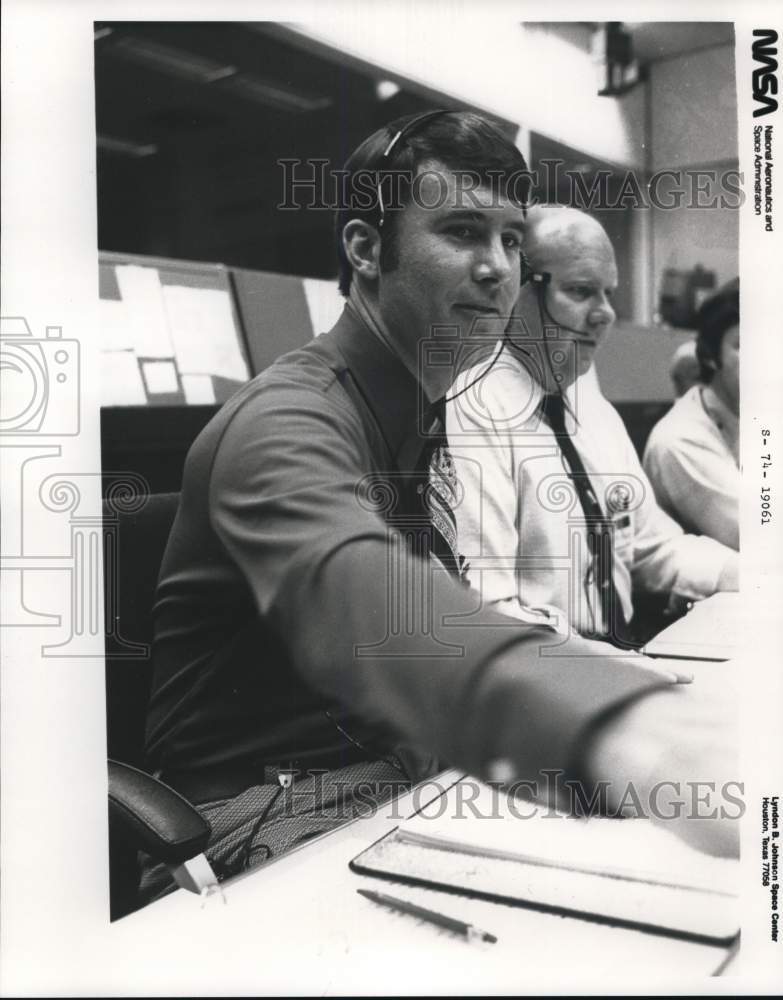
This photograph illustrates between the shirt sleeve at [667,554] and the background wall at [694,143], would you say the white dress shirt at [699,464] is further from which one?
the background wall at [694,143]

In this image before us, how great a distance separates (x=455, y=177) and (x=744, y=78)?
1.19 ft

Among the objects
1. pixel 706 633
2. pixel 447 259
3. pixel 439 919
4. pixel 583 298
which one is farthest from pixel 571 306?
pixel 439 919

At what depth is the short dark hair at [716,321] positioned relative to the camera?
1.02 metres

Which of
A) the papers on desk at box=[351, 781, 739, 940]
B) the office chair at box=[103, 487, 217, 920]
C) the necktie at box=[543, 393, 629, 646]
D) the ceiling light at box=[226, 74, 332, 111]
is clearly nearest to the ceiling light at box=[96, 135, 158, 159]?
the ceiling light at box=[226, 74, 332, 111]

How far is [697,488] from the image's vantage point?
1.02m

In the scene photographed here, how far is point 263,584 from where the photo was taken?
0.84m

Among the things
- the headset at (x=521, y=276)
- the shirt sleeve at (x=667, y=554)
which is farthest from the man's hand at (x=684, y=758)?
the headset at (x=521, y=276)

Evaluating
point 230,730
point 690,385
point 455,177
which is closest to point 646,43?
point 455,177

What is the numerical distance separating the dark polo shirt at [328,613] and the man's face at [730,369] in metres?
0.34

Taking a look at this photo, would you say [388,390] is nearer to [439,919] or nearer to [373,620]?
[373,620]

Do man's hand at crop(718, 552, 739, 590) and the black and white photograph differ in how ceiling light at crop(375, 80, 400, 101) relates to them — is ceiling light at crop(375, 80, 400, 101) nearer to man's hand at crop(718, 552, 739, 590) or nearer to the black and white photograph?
the black and white photograph

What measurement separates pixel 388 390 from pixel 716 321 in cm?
41

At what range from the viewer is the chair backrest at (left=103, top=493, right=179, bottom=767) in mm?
948

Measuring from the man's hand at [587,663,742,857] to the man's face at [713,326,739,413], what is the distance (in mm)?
313
